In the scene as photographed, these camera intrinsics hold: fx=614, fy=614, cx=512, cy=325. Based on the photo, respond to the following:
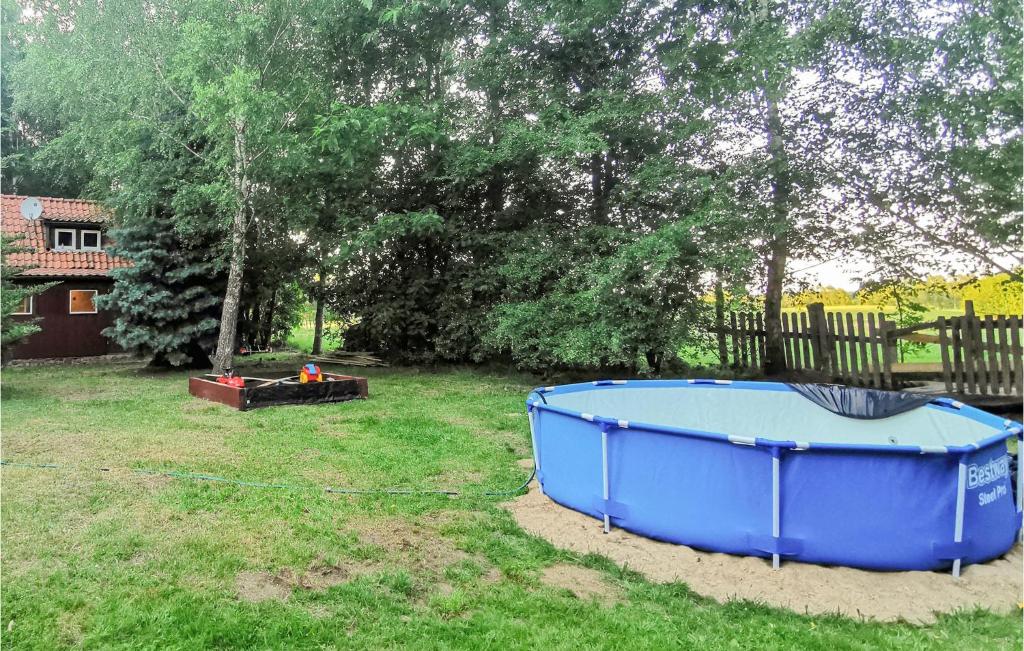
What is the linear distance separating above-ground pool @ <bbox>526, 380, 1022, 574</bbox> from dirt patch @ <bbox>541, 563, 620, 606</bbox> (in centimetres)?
70

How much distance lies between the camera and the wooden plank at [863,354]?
10.2 m

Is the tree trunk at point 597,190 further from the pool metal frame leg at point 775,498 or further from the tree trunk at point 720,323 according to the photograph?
the pool metal frame leg at point 775,498

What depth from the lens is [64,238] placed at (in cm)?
1872

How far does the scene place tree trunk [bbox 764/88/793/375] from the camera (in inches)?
413

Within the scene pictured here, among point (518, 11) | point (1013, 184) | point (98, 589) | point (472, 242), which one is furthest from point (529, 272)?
point (98, 589)

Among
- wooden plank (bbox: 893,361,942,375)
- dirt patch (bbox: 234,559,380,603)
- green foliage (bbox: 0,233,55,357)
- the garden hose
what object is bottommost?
dirt patch (bbox: 234,559,380,603)

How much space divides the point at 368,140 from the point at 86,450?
7.67 meters

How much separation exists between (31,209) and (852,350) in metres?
21.6

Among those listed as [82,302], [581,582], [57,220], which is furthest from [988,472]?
[57,220]

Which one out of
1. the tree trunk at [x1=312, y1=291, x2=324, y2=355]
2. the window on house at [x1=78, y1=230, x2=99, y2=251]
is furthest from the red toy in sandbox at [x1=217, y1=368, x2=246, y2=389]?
the window on house at [x1=78, y1=230, x2=99, y2=251]

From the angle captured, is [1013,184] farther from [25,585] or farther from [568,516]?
[25,585]

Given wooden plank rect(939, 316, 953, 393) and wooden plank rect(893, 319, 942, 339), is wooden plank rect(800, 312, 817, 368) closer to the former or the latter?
wooden plank rect(893, 319, 942, 339)

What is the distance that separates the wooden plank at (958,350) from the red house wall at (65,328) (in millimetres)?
21048

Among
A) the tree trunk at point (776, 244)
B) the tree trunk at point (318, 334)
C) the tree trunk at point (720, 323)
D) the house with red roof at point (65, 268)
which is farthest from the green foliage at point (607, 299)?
the house with red roof at point (65, 268)
